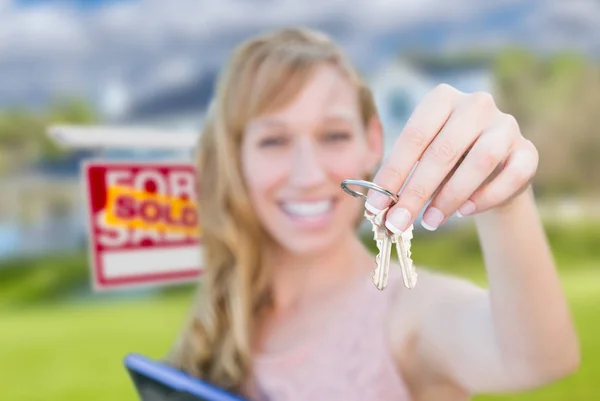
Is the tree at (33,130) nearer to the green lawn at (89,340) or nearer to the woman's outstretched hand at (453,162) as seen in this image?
the green lawn at (89,340)

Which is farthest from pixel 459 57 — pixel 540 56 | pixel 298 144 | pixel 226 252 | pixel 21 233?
pixel 21 233

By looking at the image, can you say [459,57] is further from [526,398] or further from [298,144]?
[526,398]

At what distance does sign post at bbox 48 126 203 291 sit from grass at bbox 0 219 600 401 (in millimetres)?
54

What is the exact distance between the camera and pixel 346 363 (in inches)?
34.6

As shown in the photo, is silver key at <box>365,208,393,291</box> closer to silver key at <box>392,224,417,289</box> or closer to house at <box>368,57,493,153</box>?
silver key at <box>392,224,417,289</box>

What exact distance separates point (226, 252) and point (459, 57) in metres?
0.53

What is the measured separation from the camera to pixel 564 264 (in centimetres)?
117

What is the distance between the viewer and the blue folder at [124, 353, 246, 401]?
904 millimetres

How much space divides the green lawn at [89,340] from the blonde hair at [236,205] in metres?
0.08

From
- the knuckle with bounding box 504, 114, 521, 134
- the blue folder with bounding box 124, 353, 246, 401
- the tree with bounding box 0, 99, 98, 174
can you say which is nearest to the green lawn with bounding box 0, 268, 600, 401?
the blue folder with bounding box 124, 353, 246, 401

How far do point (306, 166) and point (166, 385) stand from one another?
38 cm

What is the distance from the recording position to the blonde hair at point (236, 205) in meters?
0.93

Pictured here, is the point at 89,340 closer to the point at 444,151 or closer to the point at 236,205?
the point at 236,205

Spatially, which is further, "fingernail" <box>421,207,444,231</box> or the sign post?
the sign post
